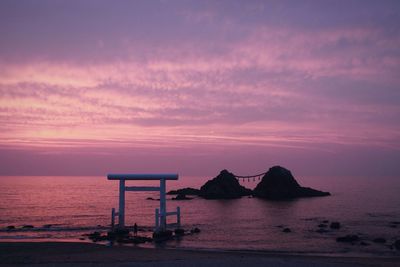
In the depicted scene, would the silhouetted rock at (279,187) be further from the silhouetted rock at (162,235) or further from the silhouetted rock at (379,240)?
the silhouetted rock at (162,235)

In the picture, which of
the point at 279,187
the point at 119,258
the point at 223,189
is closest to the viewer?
the point at 119,258

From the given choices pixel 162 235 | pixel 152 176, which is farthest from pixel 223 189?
pixel 162 235

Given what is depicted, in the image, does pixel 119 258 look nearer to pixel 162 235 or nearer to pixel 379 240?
pixel 162 235

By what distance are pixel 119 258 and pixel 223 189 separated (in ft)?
236

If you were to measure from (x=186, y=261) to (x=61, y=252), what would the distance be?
23.4 ft

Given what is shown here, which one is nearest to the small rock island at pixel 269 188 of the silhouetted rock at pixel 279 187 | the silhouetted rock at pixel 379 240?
the silhouetted rock at pixel 279 187

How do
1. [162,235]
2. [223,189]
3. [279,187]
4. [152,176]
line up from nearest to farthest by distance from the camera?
[162,235] < [152,176] < [279,187] < [223,189]

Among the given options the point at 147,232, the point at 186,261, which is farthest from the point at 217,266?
the point at 147,232

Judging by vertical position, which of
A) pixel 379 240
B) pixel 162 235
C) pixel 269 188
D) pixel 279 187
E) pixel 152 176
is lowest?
pixel 379 240

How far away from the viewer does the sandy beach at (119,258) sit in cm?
1684

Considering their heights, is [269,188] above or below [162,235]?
above

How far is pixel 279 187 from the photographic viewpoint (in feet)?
287

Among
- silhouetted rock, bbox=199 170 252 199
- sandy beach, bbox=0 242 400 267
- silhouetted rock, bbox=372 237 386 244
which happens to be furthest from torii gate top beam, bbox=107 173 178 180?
silhouetted rock, bbox=199 170 252 199

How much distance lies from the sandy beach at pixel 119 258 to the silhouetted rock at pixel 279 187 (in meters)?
67.1
